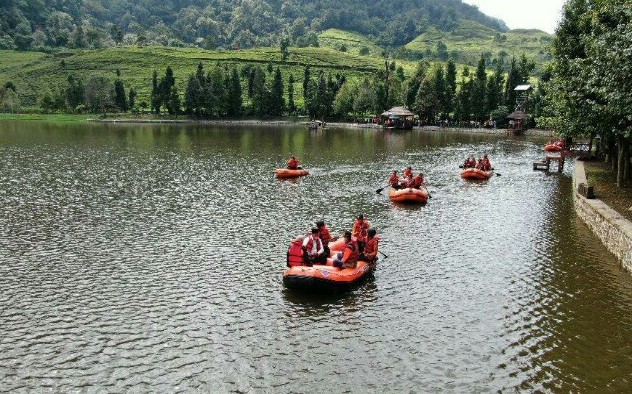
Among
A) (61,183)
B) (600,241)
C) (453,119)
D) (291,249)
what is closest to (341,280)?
(291,249)

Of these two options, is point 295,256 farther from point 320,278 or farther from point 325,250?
point 320,278

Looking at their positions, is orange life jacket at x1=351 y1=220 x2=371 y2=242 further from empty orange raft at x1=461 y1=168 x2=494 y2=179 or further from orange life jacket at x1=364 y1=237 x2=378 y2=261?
empty orange raft at x1=461 y1=168 x2=494 y2=179

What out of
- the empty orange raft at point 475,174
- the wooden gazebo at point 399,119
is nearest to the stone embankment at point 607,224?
the empty orange raft at point 475,174

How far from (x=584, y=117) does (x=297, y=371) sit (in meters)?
33.4

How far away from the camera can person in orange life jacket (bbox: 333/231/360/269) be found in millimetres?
24392

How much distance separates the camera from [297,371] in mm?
17359

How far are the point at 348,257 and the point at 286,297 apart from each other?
11.3ft

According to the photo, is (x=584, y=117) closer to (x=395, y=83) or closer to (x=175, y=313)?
(x=175, y=313)

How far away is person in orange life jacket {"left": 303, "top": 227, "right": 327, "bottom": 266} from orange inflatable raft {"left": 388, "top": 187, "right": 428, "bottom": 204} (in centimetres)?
1739

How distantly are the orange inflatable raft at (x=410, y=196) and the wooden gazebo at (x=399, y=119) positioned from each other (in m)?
88.5

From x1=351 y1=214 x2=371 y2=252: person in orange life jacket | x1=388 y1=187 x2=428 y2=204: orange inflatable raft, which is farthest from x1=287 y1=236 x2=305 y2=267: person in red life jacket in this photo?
x1=388 y1=187 x2=428 y2=204: orange inflatable raft

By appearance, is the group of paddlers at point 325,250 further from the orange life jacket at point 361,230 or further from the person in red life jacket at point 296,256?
the orange life jacket at point 361,230

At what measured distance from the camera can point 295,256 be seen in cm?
2498

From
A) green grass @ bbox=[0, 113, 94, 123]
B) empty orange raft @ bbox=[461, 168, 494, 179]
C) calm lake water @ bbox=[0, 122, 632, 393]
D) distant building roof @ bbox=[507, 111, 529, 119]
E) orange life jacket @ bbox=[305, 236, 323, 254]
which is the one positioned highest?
distant building roof @ bbox=[507, 111, 529, 119]
